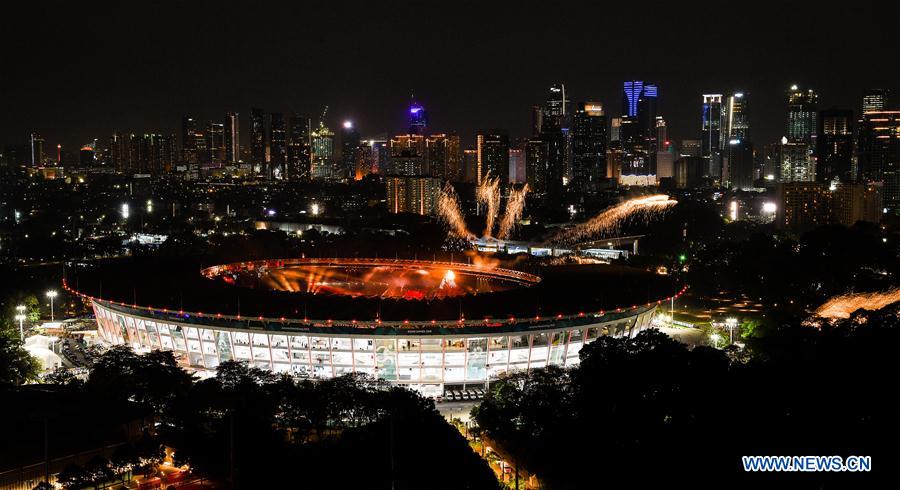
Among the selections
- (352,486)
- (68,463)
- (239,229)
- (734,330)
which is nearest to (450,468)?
(352,486)

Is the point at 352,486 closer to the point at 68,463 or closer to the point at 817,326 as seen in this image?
the point at 68,463

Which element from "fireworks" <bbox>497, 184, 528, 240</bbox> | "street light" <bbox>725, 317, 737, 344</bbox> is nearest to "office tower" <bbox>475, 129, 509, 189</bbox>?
"fireworks" <bbox>497, 184, 528, 240</bbox>

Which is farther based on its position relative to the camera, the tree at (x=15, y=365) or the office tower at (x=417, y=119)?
the office tower at (x=417, y=119)

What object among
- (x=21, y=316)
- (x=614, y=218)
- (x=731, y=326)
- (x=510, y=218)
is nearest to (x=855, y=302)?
(x=731, y=326)

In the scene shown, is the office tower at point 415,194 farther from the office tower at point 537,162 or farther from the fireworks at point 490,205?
the office tower at point 537,162

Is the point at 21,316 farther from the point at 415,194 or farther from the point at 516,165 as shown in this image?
the point at 516,165

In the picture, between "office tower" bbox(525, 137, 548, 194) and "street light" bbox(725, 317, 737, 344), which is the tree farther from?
"office tower" bbox(525, 137, 548, 194)

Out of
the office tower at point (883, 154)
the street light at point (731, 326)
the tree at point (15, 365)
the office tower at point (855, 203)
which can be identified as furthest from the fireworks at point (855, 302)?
the office tower at point (883, 154)
